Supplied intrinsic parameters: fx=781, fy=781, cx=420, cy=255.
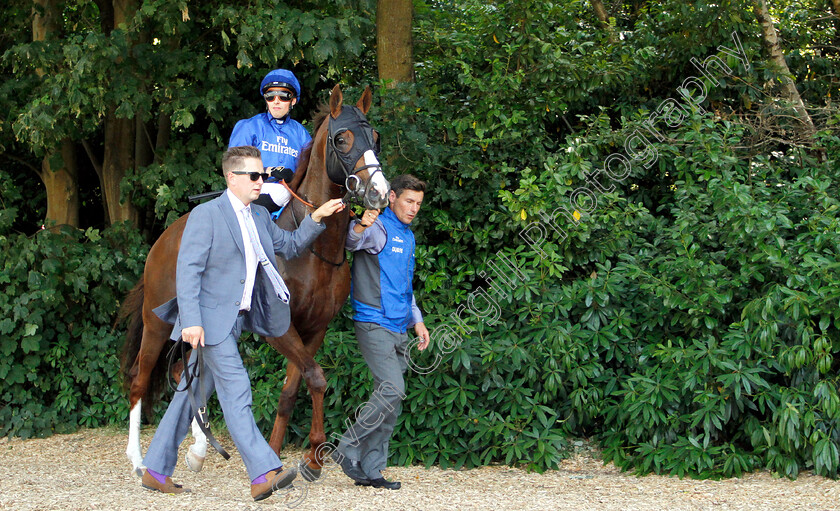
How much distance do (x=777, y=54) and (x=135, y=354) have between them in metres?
6.54

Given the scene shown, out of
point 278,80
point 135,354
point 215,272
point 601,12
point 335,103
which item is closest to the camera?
point 215,272

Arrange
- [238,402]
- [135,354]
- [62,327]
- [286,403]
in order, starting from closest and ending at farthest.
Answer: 1. [238,402]
2. [286,403]
3. [135,354]
4. [62,327]

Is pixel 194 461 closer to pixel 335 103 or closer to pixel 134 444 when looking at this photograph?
pixel 134 444

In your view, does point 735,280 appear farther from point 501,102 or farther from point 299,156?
point 299,156

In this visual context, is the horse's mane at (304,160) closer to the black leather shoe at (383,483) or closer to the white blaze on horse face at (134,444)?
the black leather shoe at (383,483)

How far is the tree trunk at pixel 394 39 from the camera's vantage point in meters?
7.16

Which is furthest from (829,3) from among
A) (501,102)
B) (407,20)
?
(407,20)

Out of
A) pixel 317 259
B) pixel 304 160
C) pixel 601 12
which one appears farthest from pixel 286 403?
pixel 601 12

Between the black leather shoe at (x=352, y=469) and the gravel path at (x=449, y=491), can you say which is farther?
the black leather shoe at (x=352, y=469)

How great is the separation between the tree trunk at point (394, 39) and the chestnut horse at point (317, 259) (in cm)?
224

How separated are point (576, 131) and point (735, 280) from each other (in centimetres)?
299

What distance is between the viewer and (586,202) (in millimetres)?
6637

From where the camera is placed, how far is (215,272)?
13.8 feet

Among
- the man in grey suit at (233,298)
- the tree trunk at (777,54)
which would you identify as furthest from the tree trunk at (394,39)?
the tree trunk at (777,54)
